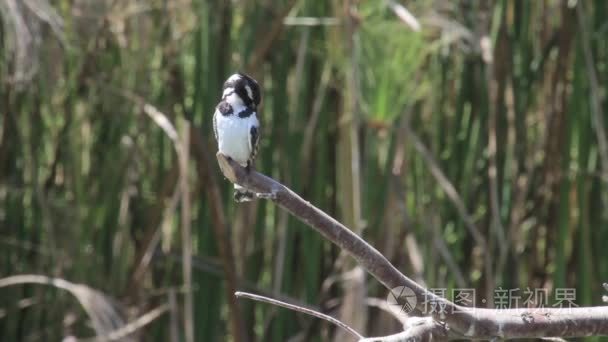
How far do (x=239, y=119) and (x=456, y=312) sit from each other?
81 cm

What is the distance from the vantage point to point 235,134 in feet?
6.46

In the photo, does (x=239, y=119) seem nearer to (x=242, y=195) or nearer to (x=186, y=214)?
(x=242, y=195)


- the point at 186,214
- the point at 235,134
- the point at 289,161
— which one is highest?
the point at 235,134

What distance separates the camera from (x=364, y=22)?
261 cm

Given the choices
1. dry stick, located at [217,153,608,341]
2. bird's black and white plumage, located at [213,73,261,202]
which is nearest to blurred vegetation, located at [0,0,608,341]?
bird's black and white plumage, located at [213,73,261,202]

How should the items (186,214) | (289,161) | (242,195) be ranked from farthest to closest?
(289,161)
(186,214)
(242,195)

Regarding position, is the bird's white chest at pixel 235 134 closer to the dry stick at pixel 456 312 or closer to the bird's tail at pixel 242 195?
the bird's tail at pixel 242 195

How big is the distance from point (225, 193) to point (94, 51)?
20.9 inches

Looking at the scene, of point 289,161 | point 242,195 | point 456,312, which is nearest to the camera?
point 456,312

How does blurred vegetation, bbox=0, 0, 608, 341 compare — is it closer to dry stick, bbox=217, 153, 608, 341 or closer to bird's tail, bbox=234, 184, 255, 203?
bird's tail, bbox=234, 184, 255, 203

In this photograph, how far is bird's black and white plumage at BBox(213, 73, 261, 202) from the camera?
1.95 metres

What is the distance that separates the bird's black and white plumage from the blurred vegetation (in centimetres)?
62

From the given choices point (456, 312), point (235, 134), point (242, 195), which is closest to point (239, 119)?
point (235, 134)

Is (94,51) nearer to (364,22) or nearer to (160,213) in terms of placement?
(160,213)
